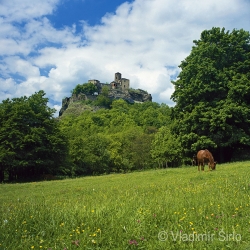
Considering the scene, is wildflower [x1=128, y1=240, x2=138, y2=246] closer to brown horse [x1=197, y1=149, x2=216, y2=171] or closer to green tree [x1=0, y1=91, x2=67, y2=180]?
brown horse [x1=197, y1=149, x2=216, y2=171]

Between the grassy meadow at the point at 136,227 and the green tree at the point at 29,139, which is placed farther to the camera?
the green tree at the point at 29,139

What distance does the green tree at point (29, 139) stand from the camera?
44906mm

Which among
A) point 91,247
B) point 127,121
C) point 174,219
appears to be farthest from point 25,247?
point 127,121

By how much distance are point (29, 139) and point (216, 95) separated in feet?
96.3

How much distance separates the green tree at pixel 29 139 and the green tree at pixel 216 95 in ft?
76.2

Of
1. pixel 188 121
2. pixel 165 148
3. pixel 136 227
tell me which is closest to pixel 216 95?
pixel 188 121

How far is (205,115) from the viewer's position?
107ft

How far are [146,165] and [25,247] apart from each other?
76.9 meters

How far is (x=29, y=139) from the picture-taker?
4484cm

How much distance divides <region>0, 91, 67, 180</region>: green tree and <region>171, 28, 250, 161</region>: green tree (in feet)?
76.2

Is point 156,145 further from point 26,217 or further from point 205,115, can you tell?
point 26,217

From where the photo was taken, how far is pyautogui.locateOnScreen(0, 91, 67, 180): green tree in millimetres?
44906
